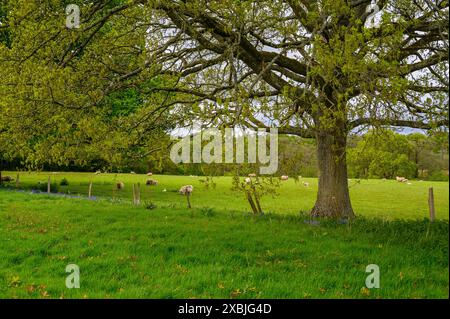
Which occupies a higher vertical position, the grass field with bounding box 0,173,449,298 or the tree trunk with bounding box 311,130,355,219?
the tree trunk with bounding box 311,130,355,219

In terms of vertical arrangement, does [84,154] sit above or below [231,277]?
above

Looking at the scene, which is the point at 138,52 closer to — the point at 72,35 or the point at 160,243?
the point at 72,35

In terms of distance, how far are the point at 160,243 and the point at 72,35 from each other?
6.09 meters

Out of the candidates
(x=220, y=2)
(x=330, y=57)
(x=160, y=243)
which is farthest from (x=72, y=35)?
(x=330, y=57)

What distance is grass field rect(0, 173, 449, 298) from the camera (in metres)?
8.44

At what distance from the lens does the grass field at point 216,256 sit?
8438 mm

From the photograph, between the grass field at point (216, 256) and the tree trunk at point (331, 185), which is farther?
the tree trunk at point (331, 185)

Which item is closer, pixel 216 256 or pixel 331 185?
pixel 216 256

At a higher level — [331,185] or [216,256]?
[331,185]

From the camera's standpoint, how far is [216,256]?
35.9ft

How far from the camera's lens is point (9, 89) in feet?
39.7

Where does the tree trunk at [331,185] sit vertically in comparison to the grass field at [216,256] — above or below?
above

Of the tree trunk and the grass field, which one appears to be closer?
the grass field
